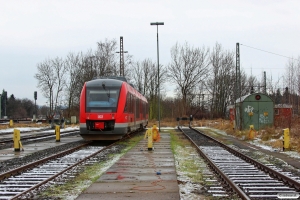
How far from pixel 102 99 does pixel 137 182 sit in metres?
11.4

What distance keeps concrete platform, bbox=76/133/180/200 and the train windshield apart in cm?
672

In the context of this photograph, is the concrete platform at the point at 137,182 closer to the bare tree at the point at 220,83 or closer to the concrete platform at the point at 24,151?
the concrete platform at the point at 24,151

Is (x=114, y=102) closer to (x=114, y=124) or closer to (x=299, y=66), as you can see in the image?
(x=114, y=124)

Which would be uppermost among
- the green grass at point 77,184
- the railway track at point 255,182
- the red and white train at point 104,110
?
the red and white train at point 104,110

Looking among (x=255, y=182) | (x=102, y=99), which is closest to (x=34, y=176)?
(x=255, y=182)

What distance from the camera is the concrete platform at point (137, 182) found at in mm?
7926

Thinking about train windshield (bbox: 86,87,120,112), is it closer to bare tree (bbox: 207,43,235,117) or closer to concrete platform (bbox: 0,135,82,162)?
concrete platform (bbox: 0,135,82,162)

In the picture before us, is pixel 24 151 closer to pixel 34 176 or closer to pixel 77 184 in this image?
pixel 34 176

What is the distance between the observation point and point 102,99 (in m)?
20.5

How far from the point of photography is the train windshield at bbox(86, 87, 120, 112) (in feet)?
66.4

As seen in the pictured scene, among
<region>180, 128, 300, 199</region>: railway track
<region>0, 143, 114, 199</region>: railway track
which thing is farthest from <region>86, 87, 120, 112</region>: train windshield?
<region>180, 128, 300, 199</region>: railway track

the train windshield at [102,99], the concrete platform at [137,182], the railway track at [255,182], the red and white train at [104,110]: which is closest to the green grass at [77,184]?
the concrete platform at [137,182]

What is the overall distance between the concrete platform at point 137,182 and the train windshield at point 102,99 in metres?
6.72

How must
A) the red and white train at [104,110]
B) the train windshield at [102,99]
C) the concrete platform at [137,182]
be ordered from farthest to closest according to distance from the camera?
the train windshield at [102,99] → the red and white train at [104,110] → the concrete platform at [137,182]
